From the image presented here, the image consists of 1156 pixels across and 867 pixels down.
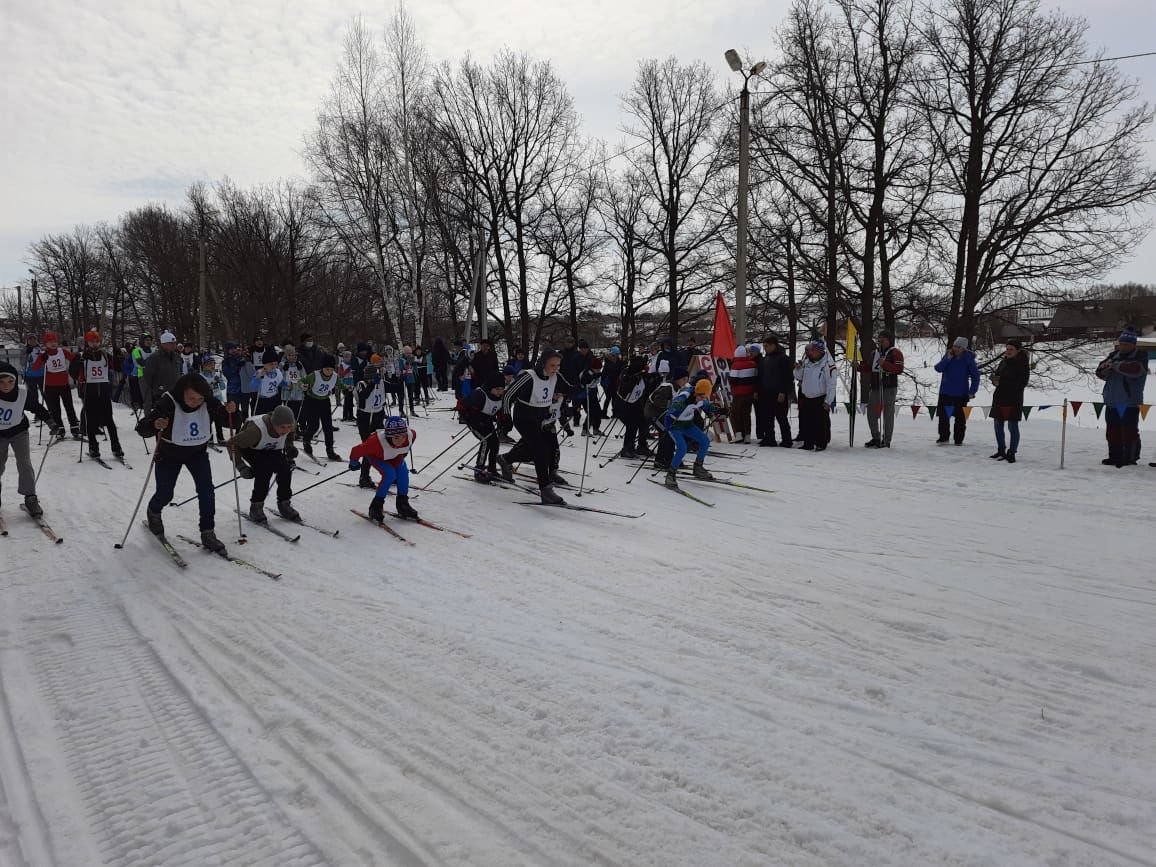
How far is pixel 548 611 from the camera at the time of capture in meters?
4.91

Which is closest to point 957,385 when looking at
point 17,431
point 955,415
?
point 955,415

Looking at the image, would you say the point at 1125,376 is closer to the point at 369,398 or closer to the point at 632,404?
the point at 632,404

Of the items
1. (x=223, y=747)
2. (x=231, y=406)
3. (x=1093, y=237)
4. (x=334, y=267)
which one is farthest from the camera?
(x=334, y=267)

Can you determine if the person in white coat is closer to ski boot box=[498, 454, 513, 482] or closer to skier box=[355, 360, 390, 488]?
ski boot box=[498, 454, 513, 482]

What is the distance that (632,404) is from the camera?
11.6 metres

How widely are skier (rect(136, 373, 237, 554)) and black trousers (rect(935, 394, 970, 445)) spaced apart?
1108 cm

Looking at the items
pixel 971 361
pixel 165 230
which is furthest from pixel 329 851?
pixel 165 230

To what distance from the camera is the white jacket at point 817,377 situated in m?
11.8

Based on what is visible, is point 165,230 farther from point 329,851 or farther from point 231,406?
point 329,851

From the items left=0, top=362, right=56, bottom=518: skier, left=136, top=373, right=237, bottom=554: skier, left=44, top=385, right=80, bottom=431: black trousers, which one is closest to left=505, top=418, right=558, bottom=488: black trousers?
left=136, top=373, right=237, bottom=554: skier

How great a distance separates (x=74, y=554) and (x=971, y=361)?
12.5 m

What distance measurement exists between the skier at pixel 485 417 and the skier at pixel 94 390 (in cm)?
605

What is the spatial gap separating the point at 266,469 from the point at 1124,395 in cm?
1105

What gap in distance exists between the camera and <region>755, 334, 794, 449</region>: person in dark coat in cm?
1245
